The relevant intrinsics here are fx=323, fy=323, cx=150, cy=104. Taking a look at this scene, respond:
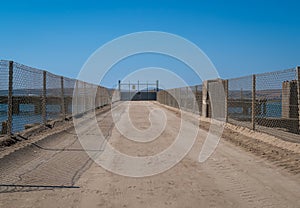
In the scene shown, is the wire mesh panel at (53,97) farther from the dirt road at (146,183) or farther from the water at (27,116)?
the dirt road at (146,183)

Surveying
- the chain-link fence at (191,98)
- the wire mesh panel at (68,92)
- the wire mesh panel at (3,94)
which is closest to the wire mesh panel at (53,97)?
the wire mesh panel at (68,92)

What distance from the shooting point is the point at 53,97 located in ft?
46.2

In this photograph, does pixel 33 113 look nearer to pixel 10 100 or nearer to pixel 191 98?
pixel 10 100

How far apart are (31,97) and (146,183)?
7.27 metres

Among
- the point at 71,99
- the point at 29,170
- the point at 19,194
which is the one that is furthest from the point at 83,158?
the point at 71,99

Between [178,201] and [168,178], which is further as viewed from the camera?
[168,178]

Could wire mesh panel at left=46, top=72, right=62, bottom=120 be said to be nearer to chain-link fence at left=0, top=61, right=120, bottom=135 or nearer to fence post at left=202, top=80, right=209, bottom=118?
chain-link fence at left=0, top=61, right=120, bottom=135

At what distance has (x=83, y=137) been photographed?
1073 cm

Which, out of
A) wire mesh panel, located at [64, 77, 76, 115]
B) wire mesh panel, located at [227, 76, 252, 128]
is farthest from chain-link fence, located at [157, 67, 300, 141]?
wire mesh panel, located at [64, 77, 76, 115]

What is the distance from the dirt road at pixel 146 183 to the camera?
4.31 meters

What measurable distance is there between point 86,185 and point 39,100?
772 cm

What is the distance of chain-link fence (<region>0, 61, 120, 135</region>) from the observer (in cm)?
847

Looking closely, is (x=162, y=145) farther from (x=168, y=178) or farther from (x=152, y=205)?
(x=152, y=205)

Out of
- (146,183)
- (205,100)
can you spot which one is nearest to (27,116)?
(146,183)
